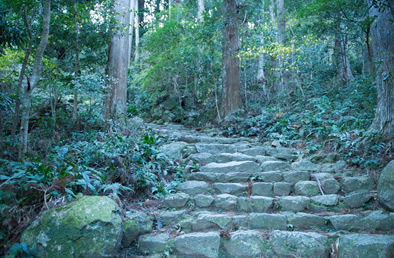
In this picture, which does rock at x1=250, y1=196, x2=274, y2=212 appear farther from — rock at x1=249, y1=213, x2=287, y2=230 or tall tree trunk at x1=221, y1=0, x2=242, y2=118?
tall tree trunk at x1=221, y1=0, x2=242, y2=118

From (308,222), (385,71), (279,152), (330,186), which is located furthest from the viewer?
(279,152)

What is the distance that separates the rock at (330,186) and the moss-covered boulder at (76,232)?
285 cm

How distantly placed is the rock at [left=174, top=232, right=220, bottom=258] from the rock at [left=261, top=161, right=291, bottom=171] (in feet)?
6.30

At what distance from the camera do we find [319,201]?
11.4 ft

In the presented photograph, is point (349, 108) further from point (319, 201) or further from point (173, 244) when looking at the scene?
point (173, 244)

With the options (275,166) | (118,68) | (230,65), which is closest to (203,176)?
(275,166)

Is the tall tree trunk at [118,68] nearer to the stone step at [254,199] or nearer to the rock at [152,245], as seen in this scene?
the stone step at [254,199]

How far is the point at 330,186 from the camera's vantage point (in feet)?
12.2

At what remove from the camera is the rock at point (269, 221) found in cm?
315

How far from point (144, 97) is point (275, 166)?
9.14m

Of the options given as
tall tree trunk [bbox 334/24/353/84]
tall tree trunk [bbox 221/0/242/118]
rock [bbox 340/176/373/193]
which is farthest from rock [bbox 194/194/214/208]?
tall tree trunk [bbox 334/24/353/84]

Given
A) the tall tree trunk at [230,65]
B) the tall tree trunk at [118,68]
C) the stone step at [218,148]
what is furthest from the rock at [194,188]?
the tall tree trunk at [230,65]

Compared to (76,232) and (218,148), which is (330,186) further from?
(76,232)

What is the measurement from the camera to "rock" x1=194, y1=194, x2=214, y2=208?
3.65 meters
